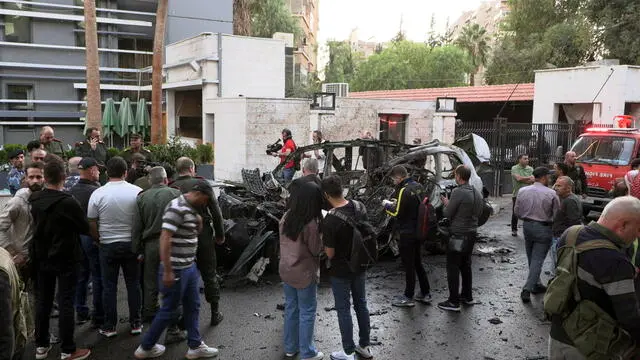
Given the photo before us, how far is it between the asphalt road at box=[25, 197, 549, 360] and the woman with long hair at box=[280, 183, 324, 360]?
0.71 meters

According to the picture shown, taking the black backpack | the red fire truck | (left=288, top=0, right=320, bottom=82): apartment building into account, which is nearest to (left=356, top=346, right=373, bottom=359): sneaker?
the black backpack

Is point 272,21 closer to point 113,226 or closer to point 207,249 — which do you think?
point 207,249

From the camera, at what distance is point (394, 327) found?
5.98 meters

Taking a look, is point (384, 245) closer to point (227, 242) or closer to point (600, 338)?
point (227, 242)

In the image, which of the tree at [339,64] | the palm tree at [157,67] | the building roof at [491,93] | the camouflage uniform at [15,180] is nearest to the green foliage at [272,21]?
the tree at [339,64]

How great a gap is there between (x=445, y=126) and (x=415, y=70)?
33.9 m

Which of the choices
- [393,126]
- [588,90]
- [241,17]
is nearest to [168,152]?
[393,126]

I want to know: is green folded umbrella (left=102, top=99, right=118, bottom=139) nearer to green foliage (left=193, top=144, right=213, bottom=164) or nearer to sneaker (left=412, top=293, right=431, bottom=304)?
green foliage (left=193, top=144, right=213, bottom=164)

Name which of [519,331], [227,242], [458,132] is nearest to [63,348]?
[227,242]

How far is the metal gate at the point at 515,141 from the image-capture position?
16.3 m

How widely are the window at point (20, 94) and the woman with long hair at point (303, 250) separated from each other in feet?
75.0

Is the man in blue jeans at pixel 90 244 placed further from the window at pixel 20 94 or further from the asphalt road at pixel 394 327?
the window at pixel 20 94

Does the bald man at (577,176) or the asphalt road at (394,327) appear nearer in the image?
the asphalt road at (394,327)

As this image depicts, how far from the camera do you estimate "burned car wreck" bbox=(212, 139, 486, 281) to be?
7598mm
